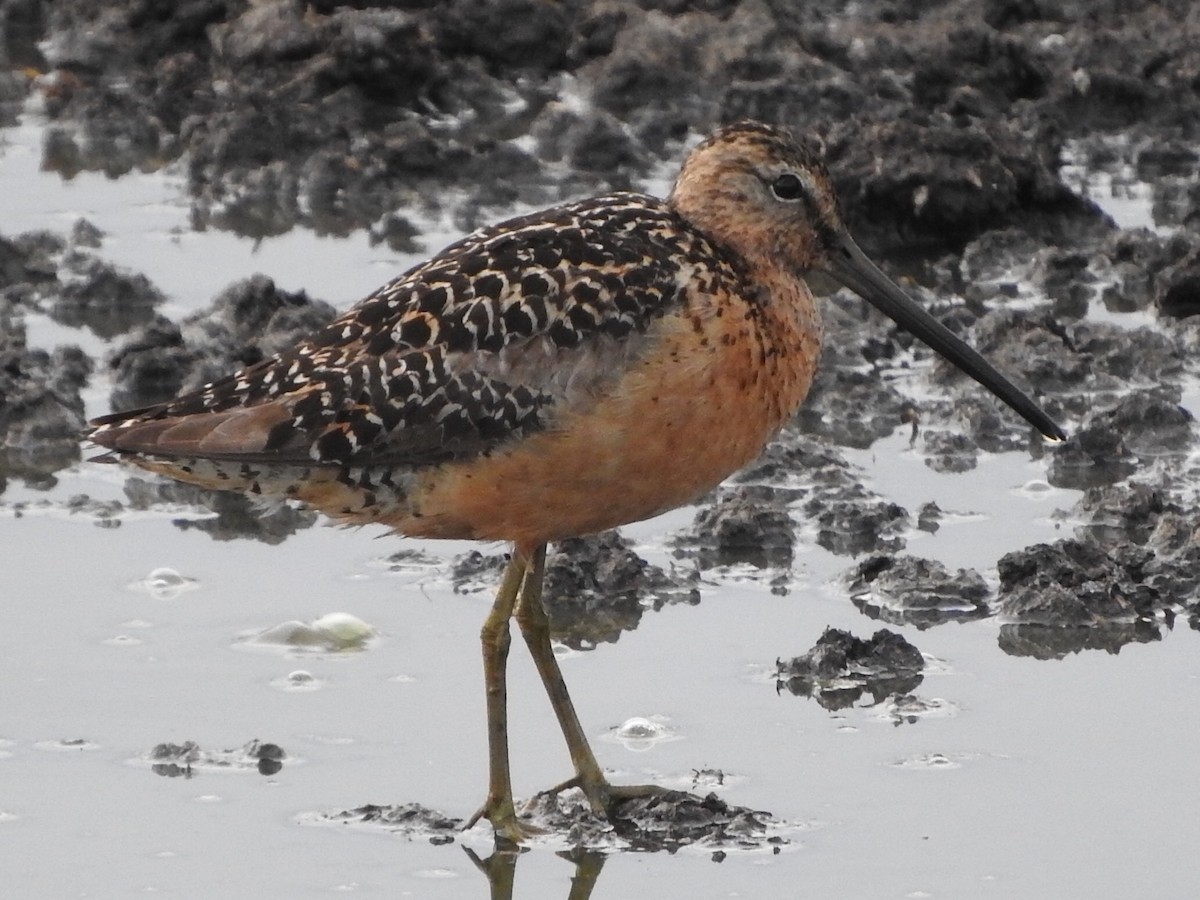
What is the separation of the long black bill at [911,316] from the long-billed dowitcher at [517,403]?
0.57 m

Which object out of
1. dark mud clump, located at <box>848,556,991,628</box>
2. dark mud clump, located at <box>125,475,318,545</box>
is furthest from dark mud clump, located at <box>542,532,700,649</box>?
dark mud clump, located at <box>125,475,318,545</box>

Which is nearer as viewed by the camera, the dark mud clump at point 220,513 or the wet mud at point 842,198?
the wet mud at point 842,198

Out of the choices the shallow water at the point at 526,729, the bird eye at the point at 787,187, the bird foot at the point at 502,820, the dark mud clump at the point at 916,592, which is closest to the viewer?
the shallow water at the point at 526,729

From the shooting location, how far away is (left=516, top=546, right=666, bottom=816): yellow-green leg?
6555 millimetres

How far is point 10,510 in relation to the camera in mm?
8492

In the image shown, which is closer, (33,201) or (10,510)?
(10,510)

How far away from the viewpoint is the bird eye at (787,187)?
22.7 feet

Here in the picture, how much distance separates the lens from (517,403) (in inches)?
247

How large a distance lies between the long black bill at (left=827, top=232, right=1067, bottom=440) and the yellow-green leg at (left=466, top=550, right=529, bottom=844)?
55.0 inches

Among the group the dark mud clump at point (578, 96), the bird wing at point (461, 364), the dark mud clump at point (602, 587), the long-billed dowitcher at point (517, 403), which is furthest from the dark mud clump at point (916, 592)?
the dark mud clump at point (578, 96)

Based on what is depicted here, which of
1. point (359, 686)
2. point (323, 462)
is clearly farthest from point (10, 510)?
point (323, 462)

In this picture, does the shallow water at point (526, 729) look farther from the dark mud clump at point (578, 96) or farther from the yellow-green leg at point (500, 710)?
the dark mud clump at point (578, 96)

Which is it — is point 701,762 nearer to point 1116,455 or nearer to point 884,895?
point 884,895

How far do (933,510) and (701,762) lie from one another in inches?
76.6
